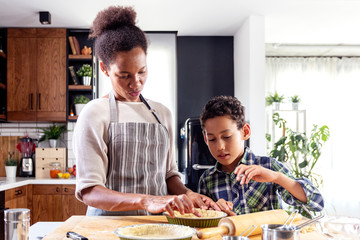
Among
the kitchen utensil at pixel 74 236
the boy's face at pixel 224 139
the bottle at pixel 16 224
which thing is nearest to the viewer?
the bottle at pixel 16 224

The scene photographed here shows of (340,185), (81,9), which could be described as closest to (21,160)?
(81,9)

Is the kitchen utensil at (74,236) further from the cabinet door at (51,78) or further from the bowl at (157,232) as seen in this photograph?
the cabinet door at (51,78)

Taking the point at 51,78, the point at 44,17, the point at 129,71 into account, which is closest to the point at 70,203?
the point at 51,78

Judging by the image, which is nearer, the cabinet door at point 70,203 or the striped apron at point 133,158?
the striped apron at point 133,158

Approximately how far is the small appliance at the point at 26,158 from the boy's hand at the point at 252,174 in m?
3.89

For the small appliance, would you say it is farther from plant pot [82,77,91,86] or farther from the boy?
the boy

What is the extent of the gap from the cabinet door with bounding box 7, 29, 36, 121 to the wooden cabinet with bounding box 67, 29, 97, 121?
405 mm

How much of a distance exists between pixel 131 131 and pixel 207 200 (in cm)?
36

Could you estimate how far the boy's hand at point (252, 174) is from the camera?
4.38 ft

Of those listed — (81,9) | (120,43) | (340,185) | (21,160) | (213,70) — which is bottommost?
(340,185)

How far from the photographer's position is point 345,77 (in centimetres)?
650

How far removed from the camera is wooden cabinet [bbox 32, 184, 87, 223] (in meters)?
4.40

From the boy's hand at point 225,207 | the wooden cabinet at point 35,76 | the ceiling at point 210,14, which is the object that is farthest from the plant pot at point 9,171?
the boy's hand at point 225,207

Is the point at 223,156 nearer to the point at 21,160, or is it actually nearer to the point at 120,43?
the point at 120,43
